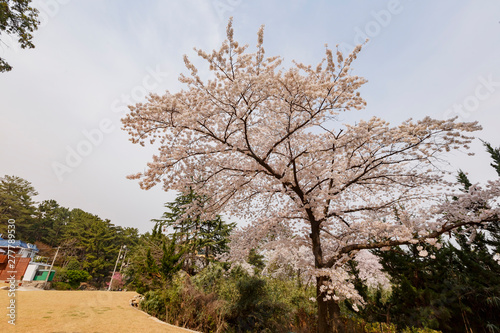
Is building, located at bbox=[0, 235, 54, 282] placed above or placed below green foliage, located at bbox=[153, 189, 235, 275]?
below

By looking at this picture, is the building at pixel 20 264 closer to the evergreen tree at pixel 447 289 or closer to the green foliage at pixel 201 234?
the green foliage at pixel 201 234

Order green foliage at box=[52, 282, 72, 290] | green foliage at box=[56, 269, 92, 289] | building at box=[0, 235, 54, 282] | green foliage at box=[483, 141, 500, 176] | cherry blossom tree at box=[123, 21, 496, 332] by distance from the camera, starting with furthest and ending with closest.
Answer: green foliage at box=[56, 269, 92, 289] < green foliage at box=[52, 282, 72, 290] < building at box=[0, 235, 54, 282] < green foliage at box=[483, 141, 500, 176] < cherry blossom tree at box=[123, 21, 496, 332]

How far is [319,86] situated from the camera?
4.29 metres

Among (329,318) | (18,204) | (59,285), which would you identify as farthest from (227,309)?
(18,204)

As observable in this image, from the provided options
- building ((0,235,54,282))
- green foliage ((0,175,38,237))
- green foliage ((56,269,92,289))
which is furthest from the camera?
green foliage ((0,175,38,237))

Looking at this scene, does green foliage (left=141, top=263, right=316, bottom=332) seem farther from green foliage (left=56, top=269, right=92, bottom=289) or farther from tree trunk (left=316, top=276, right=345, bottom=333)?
green foliage (left=56, top=269, right=92, bottom=289)

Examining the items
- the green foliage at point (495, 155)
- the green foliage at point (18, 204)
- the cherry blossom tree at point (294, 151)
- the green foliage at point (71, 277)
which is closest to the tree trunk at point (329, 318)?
the cherry blossom tree at point (294, 151)

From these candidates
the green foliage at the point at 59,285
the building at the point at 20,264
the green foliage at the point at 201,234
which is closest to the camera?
the building at the point at 20,264

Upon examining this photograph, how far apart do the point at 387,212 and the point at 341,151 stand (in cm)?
263

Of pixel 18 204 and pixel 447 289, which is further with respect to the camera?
pixel 18 204

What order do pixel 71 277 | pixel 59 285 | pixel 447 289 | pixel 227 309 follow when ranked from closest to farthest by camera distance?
pixel 447 289 < pixel 227 309 < pixel 59 285 < pixel 71 277

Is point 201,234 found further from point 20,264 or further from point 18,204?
point 18,204

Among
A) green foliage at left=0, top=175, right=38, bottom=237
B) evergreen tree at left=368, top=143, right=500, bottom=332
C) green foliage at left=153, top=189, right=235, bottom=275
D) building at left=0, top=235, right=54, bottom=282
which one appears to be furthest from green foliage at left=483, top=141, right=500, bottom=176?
green foliage at left=0, top=175, right=38, bottom=237

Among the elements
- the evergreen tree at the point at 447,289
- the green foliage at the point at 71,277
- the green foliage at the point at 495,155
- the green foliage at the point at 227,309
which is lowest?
the green foliage at the point at 71,277
